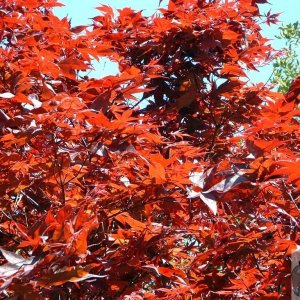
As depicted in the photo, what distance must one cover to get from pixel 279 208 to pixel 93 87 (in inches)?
28.5

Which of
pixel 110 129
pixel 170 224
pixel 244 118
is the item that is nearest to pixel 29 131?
pixel 110 129

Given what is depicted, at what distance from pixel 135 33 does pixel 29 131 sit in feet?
5.26

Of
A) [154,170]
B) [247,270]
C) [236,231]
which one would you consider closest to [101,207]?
[154,170]

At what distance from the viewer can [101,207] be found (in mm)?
2141

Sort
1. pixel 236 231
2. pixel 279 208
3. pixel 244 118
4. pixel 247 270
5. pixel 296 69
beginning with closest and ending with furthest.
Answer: pixel 279 208, pixel 236 231, pixel 247 270, pixel 244 118, pixel 296 69

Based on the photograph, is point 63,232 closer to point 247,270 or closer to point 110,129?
point 110,129

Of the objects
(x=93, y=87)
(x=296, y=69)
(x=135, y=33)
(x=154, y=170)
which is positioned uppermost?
(x=296, y=69)

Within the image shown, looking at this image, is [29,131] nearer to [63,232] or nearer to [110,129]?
[110,129]

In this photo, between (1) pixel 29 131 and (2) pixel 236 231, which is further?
(2) pixel 236 231

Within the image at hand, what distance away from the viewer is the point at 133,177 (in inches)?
85.2

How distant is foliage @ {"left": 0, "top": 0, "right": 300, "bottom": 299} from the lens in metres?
1.76

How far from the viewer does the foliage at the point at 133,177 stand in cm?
176

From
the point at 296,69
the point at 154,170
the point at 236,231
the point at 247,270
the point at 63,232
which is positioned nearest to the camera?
the point at 63,232

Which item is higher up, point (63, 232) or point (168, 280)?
point (63, 232)
